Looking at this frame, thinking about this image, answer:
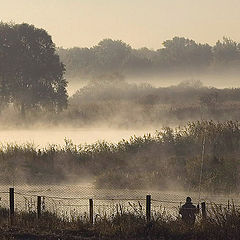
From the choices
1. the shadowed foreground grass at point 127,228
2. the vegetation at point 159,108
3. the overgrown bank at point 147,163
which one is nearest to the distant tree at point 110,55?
the vegetation at point 159,108

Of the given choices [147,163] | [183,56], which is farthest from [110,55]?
[147,163]

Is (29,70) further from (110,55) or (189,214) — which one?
(110,55)

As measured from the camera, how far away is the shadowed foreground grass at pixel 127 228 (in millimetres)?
16062

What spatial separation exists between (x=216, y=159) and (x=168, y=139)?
5.20 m

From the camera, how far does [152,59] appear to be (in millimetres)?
108688

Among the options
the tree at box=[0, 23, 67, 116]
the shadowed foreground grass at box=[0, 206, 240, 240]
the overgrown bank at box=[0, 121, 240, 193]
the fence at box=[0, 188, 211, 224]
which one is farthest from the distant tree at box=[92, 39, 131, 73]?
the shadowed foreground grass at box=[0, 206, 240, 240]

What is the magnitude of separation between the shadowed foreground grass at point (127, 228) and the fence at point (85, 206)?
10.0 inches

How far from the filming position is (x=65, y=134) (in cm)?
4962

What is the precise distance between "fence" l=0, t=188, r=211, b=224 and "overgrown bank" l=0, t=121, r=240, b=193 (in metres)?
3.30

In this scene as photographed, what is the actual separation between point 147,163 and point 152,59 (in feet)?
264

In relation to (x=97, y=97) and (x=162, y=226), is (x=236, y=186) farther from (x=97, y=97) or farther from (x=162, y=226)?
(x=97, y=97)

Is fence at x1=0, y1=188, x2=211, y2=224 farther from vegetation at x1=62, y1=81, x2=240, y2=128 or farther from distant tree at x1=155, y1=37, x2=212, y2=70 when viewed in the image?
distant tree at x1=155, y1=37, x2=212, y2=70

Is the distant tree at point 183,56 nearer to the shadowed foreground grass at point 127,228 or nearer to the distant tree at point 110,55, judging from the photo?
the distant tree at point 110,55

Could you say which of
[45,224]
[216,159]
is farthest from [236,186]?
[45,224]
